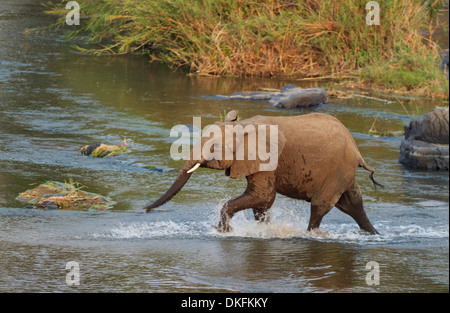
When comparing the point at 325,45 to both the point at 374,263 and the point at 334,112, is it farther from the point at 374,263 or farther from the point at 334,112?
the point at 374,263

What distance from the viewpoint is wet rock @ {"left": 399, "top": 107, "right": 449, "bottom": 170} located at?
11414 mm

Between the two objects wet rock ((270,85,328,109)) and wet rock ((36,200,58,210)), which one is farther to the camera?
wet rock ((270,85,328,109))

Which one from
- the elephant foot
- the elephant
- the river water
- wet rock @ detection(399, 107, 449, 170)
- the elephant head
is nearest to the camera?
the river water

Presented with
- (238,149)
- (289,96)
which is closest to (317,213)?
(238,149)

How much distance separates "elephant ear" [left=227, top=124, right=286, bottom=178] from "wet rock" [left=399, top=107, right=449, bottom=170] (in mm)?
3849

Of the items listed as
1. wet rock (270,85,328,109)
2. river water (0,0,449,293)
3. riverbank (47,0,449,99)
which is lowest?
river water (0,0,449,293)

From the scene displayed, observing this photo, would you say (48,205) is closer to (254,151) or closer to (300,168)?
(254,151)

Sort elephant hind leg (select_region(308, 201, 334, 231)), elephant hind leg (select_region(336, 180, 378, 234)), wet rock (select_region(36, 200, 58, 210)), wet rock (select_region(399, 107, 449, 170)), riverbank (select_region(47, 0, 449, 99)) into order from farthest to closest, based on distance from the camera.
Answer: riverbank (select_region(47, 0, 449, 99)) → wet rock (select_region(399, 107, 449, 170)) → wet rock (select_region(36, 200, 58, 210)) → elephant hind leg (select_region(336, 180, 378, 234)) → elephant hind leg (select_region(308, 201, 334, 231))

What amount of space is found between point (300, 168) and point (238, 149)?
2.38 ft

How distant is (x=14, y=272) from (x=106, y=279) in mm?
764

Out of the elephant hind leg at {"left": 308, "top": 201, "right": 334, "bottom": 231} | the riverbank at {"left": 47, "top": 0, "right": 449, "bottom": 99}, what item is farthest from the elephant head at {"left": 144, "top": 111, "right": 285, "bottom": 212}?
the riverbank at {"left": 47, "top": 0, "right": 449, "bottom": 99}

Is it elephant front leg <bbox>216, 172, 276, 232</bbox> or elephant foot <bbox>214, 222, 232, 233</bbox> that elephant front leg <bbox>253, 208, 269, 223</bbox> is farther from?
elephant foot <bbox>214, 222, 232, 233</bbox>

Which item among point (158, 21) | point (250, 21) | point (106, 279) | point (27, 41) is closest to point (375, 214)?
point (106, 279)

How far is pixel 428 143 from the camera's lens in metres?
11.7
